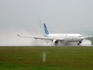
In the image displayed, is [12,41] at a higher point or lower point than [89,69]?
lower

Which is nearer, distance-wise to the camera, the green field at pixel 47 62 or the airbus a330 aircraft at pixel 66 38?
the green field at pixel 47 62

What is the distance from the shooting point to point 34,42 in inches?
4818

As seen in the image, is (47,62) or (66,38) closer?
(47,62)

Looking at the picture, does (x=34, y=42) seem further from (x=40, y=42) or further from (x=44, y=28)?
(x=44, y=28)

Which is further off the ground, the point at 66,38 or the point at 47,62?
the point at 47,62

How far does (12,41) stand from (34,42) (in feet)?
32.6

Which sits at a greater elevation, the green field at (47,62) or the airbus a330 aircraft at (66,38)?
the green field at (47,62)

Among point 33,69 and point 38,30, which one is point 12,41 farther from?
point 33,69

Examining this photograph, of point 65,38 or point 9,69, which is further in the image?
point 65,38

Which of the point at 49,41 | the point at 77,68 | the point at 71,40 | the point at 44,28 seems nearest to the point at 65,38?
the point at 71,40

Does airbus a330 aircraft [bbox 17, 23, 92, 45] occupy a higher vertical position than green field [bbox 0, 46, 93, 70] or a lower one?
lower

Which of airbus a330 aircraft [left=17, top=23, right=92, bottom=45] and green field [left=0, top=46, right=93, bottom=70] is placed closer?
green field [left=0, top=46, right=93, bottom=70]

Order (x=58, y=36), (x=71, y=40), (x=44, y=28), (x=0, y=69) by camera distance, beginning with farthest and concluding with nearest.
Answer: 1. (x=44, y=28)
2. (x=58, y=36)
3. (x=71, y=40)
4. (x=0, y=69)

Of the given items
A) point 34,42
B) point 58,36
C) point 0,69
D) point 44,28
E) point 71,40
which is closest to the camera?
point 0,69
